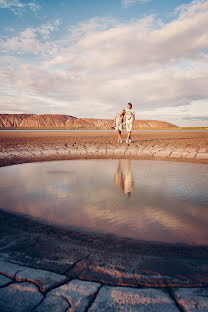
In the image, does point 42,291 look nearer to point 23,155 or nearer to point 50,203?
point 50,203

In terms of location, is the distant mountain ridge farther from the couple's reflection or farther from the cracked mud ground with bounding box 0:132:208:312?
the cracked mud ground with bounding box 0:132:208:312

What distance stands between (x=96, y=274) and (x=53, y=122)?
17745 centimetres

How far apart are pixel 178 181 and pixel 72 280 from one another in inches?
133

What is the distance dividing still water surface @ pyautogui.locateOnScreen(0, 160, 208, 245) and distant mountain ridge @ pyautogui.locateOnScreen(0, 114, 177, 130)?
150822 mm

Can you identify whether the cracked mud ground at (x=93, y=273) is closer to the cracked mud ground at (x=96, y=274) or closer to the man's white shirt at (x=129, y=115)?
the cracked mud ground at (x=96, y=274)

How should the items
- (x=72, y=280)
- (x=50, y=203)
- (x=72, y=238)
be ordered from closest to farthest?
(x=72, y=280), (x=72, y=238), (x=50, y=203)

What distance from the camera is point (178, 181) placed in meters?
4.29

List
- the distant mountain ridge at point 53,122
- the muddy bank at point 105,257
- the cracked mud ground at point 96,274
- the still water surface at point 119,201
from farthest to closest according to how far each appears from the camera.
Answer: the distant mountain ridge at point 53,122, the still water surface at point 119,201, the muddy bank at point 105,257, the cracked mud ground at point 96,274

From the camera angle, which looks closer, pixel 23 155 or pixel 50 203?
pixel 50 203

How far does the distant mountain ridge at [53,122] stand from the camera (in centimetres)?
15825

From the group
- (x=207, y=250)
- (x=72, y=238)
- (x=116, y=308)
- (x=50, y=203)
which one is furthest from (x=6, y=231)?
(x=207, y=250)

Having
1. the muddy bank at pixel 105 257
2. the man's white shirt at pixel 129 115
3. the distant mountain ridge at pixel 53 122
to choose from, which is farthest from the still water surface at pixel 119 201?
the distant mountain ridge at pixel 53 122

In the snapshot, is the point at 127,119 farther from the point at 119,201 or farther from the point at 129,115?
the point at 119,201

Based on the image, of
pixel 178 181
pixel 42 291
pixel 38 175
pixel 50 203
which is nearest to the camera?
pixel 42 291
